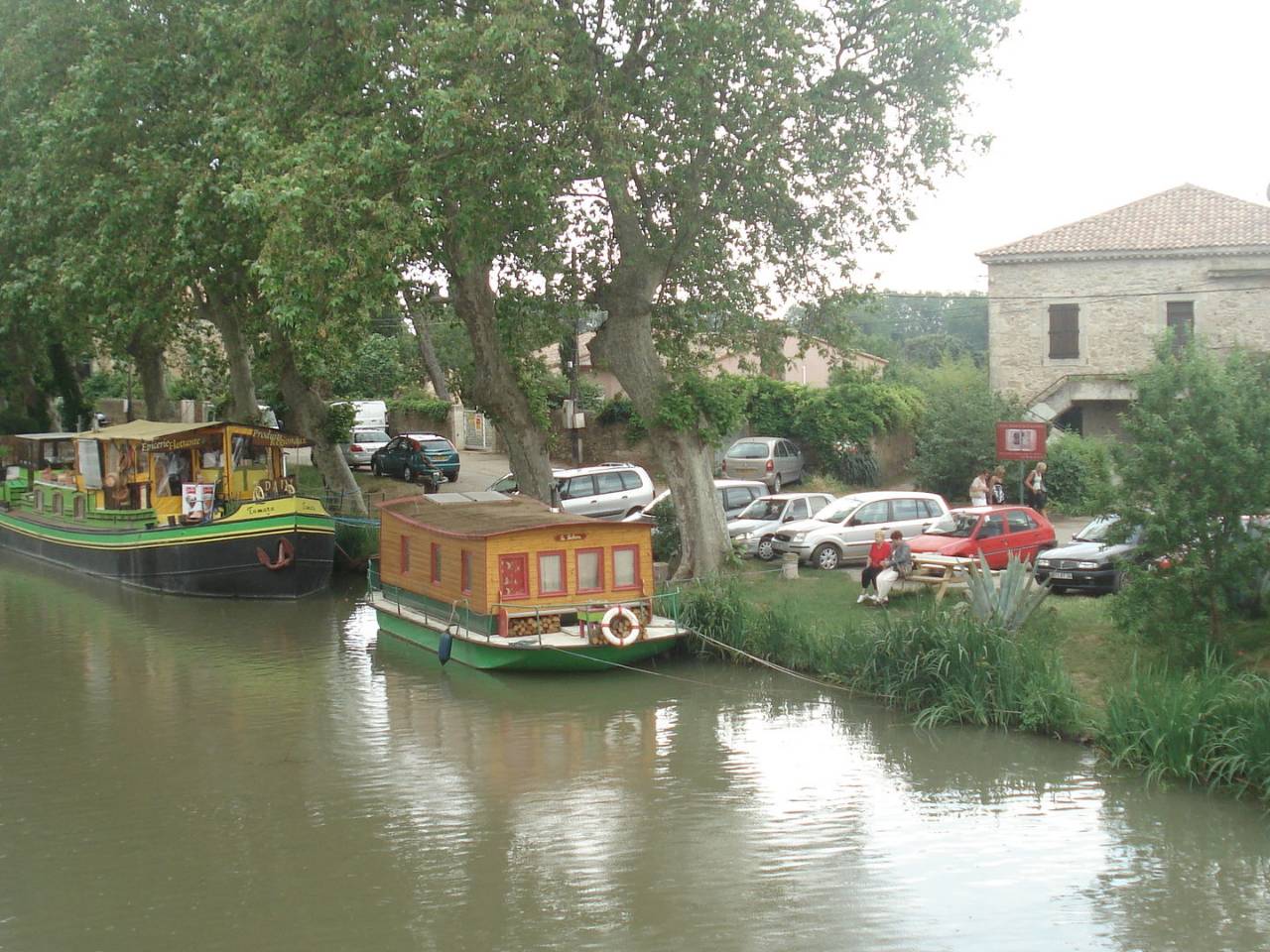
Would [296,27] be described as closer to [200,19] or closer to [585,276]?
[200,19]

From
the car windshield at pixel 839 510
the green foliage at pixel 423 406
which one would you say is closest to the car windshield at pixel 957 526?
the car windshield at pixel 839 510

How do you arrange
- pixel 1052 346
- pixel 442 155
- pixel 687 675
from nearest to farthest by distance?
pixel 687 675 < pixel 442 155 < pixel 1052 346

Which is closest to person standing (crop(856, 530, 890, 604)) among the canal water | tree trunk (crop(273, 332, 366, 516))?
the canal water

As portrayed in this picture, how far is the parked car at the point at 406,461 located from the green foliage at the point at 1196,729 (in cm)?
2632

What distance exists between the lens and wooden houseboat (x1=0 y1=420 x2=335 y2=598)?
27.3 m

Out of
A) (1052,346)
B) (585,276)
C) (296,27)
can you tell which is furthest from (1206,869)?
(1052,346)

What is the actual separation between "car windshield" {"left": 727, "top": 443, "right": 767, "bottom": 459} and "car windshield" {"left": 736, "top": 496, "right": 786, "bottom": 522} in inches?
354

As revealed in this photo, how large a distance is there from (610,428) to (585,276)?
60.4 ft

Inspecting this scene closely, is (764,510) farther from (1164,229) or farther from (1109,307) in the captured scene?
(1164,229)

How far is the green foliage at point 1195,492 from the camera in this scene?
15.1 metres

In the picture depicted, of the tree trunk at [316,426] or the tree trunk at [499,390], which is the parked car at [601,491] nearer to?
the tree trunk at [499,390]

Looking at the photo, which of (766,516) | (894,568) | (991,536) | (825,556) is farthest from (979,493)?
(894,568)

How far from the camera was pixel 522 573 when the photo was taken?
19.7 metres

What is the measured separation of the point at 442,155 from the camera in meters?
20.9
